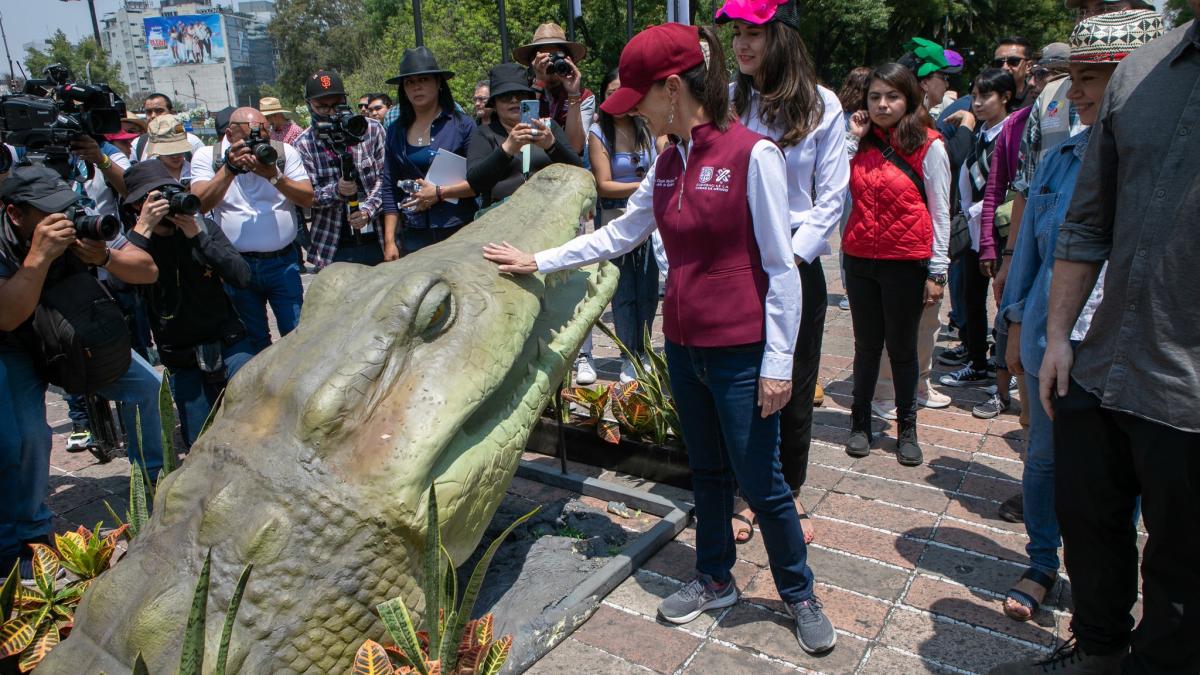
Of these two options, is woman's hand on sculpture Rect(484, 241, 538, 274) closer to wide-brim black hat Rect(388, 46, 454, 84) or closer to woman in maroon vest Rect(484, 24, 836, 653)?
woman in maroon vest Rect(484, 24, 836, 653)

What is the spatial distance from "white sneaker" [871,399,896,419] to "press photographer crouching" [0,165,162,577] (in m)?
4.00

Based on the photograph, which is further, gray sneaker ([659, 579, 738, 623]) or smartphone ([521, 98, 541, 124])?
smartphone ([521, 98, 541, 124])

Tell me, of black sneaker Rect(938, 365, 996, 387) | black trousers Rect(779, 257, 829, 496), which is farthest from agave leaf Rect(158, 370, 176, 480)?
black sneaker Rect(938, 365, 996, 387)

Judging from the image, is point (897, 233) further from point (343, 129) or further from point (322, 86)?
point (322, 86)

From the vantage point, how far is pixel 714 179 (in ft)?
8.18

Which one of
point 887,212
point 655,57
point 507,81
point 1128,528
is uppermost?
point 507,81

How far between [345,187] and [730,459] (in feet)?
11.4

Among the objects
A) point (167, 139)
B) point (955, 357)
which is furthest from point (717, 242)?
point (167, 139)

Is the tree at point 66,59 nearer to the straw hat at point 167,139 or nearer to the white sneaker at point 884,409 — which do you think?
the straw hat at point 167,139

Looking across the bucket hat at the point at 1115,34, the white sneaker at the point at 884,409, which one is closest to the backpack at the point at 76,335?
the bucket hat at the point at 1115,34

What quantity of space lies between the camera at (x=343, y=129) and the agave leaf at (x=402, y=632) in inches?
149

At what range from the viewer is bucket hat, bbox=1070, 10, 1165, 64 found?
2.35m

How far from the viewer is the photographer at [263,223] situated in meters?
4.91

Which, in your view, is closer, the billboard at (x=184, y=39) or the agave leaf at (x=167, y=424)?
the agave leaf at (x=167, y=424)
